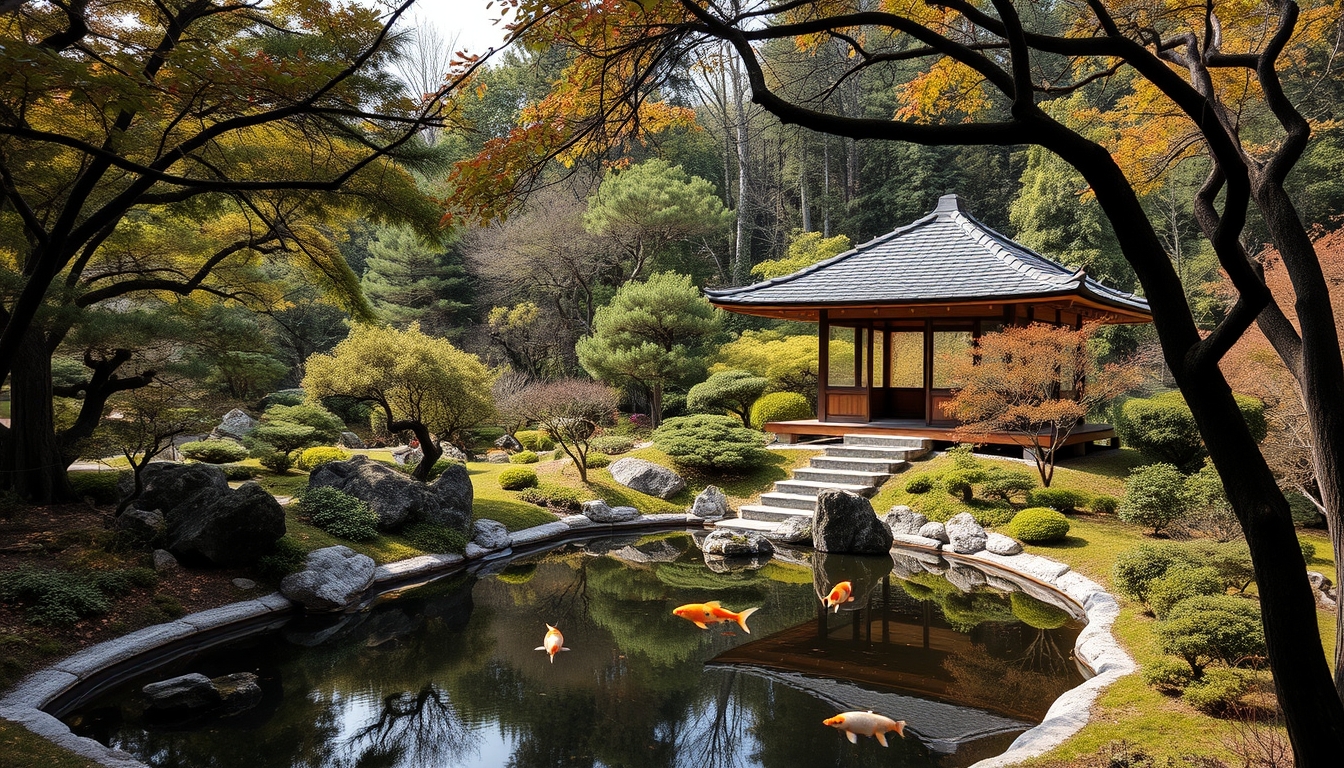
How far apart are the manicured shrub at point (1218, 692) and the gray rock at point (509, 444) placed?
1514cm

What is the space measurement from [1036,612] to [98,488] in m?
11.2

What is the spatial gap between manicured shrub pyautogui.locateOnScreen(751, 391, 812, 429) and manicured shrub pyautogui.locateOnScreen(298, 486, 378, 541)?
880 cm

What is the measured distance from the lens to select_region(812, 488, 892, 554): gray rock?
34.8 feet

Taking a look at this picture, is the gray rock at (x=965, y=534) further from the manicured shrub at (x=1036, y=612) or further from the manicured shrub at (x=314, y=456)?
the manicured shrub at (x=314, y=456)

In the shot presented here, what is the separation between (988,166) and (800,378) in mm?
18071

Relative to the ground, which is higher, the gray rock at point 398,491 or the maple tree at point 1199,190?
the maple tree at point 1199,190

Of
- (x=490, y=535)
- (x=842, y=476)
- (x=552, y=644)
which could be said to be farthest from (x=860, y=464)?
(x=552, y=644)

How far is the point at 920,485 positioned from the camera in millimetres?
11984

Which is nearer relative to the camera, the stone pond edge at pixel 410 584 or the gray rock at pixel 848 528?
the stone pond edge at pixel 410 584

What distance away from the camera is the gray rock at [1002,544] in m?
9.88

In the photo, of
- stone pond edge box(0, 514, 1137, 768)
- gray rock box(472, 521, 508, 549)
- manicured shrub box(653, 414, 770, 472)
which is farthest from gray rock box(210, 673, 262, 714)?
manicured shrub box(653, 414, 770, 472)

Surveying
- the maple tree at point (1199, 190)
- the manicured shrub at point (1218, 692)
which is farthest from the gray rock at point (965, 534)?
the maple tree at point (1199, 190)

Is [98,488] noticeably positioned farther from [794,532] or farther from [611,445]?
[794,532]

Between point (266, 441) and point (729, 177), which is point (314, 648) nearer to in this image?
point (266, 441)
